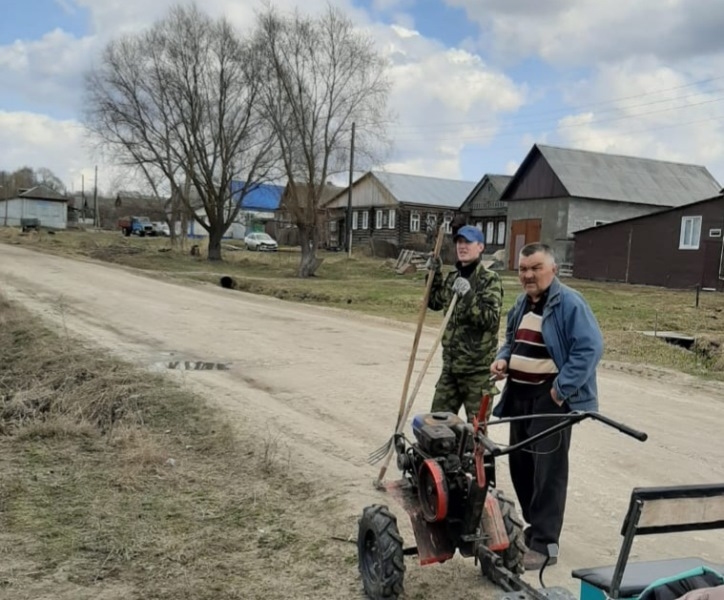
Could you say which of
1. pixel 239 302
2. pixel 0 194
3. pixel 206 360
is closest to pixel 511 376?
pixel 206 360

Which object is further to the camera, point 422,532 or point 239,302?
point 239,302

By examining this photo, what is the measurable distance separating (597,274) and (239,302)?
20.2 meters

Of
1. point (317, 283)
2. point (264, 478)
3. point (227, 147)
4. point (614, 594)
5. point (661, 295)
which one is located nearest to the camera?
point (614, 594)

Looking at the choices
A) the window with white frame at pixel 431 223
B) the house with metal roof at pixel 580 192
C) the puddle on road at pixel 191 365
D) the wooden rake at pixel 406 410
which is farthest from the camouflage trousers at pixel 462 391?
the house with metal roof at pixel 580 192

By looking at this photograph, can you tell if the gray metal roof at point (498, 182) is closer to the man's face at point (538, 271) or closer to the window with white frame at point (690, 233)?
the window with white frame at point (690, 233)

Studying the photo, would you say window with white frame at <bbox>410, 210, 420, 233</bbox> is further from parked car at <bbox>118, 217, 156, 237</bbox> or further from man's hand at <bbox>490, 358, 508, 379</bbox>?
man's hand at <bbox>490, 358, 508, 379</bbox>

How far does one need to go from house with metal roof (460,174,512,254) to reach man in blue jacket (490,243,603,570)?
1637 inches

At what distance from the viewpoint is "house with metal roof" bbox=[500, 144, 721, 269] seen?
121 ft

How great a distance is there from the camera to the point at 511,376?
4.11 m

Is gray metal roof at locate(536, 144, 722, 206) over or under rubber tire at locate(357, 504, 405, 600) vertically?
over

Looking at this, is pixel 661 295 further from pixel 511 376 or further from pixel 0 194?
pixel 0 194

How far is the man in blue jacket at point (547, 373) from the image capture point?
3752 millimetres

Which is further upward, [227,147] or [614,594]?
[227,147]

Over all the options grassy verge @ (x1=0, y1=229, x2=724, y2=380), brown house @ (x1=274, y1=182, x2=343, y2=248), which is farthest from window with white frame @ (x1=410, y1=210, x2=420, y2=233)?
grassy verge @ (x1=0, y1=229, x2=724, y2=380)
